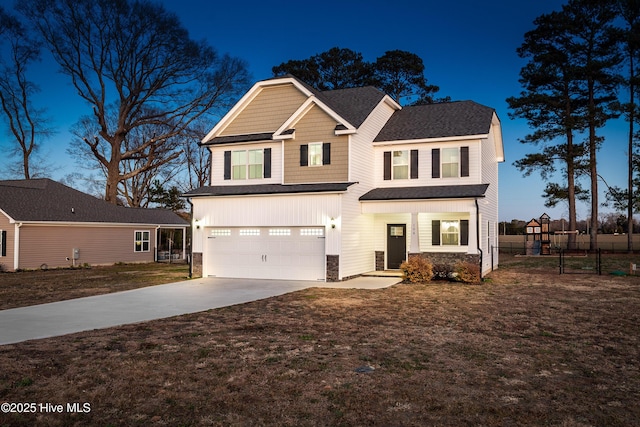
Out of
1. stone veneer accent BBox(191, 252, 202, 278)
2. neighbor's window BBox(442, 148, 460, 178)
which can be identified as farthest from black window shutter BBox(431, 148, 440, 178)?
stone veneer accent BBox(191, 252, 202, 278)

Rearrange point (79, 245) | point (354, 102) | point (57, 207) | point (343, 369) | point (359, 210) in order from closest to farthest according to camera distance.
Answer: point (343, 369), point (359, 210), point (354, 102), point (79, 245), point (57, 207)

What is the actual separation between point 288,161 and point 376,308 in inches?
388

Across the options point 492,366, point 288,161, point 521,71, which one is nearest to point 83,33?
point 288,161

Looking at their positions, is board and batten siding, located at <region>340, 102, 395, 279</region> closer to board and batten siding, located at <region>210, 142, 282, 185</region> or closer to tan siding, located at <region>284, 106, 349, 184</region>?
tan siding, located at <region>284, 106, 349, 184</region>

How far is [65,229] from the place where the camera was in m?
28.6

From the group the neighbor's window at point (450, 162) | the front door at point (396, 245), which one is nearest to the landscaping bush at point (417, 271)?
the front door at point (396, 245)

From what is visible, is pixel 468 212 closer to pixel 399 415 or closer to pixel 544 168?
pixel 399 415

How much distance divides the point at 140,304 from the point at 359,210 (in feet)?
32.8

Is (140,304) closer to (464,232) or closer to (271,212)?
(271,212)

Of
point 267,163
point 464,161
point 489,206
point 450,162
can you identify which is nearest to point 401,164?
point 450,162

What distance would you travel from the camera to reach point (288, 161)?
69.8 ft

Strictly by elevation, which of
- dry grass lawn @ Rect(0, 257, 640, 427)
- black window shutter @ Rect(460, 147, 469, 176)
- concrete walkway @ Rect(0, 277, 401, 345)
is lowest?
dry grass lawn @ Rect(0, 257, 640, 427)

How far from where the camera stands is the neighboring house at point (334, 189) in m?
19.9

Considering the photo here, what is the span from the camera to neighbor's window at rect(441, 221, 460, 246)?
821 inches
